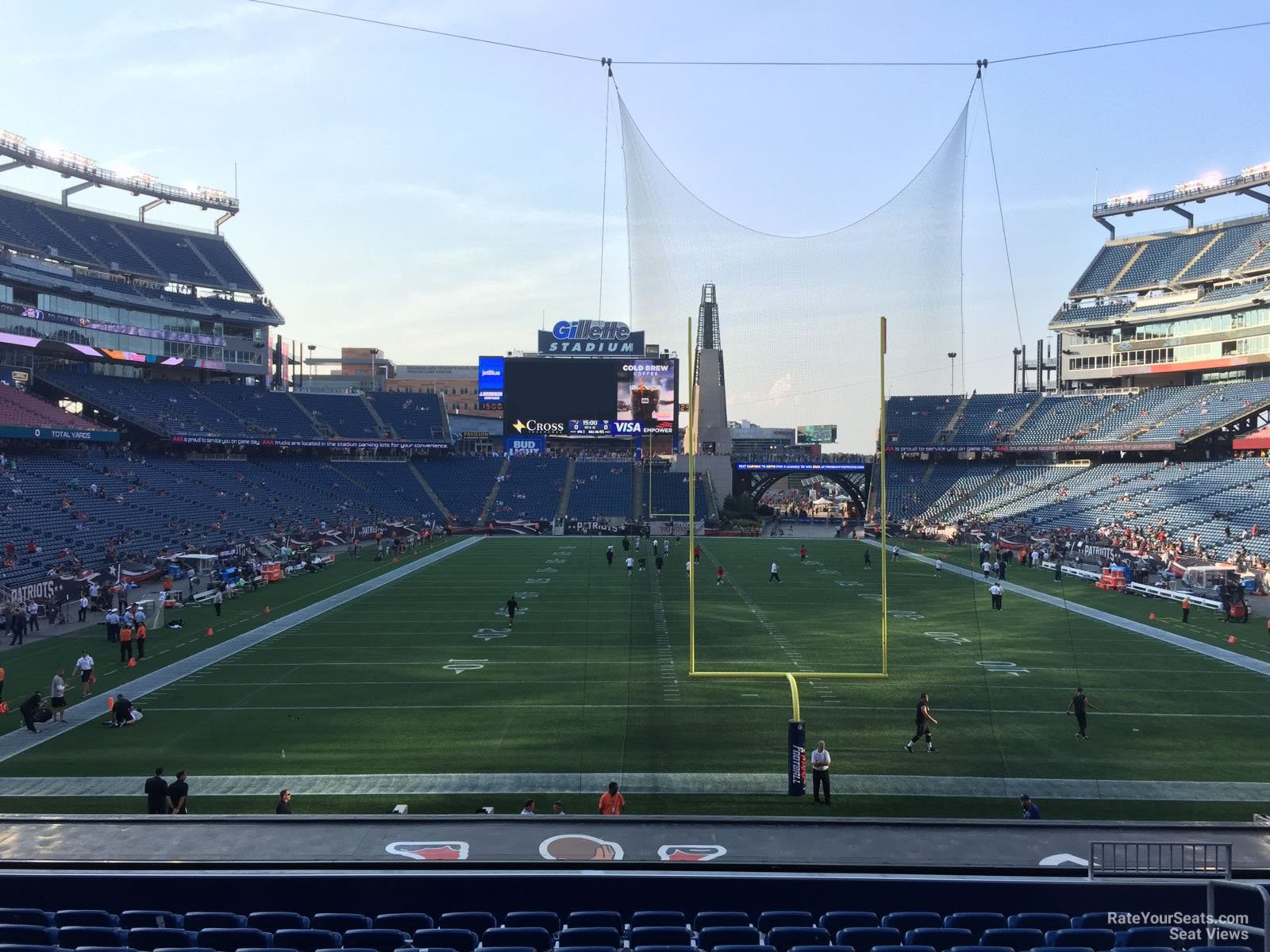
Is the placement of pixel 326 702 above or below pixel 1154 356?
below

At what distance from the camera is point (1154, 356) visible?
63.8 metres

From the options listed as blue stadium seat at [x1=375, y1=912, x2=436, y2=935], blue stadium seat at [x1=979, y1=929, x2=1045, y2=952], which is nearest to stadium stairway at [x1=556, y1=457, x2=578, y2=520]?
blue stadium seat at [x1=375, y1=912, x2=436, y2=935]

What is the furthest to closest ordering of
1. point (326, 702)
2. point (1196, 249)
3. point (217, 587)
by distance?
point (1196, 249), point (217, 587), point (326, 702)

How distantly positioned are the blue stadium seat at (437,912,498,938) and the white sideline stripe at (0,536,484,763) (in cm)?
1059

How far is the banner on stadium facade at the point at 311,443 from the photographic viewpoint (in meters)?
55.9

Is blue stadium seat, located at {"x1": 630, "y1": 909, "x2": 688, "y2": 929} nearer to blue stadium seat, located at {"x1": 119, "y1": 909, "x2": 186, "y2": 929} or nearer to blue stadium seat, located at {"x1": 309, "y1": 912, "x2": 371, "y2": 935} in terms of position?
blue stadium seat, located at {"x1": 309, "y1": 912, "x2": 371, "y2": 935}

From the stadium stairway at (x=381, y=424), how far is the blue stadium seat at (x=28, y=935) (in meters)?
62.7

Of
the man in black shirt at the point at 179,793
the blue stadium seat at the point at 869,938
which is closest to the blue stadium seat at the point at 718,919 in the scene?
the blue stadium seat at the point at 869,938

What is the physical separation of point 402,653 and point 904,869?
15205 mm

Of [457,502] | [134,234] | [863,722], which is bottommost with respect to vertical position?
[863,722]

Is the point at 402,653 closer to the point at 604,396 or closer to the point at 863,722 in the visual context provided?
the point at 863,722

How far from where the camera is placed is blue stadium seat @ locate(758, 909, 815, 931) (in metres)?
6.17

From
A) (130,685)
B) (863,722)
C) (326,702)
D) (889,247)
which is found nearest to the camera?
(863,722)

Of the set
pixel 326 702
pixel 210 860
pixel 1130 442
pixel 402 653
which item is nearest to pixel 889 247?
pixel 402 653
